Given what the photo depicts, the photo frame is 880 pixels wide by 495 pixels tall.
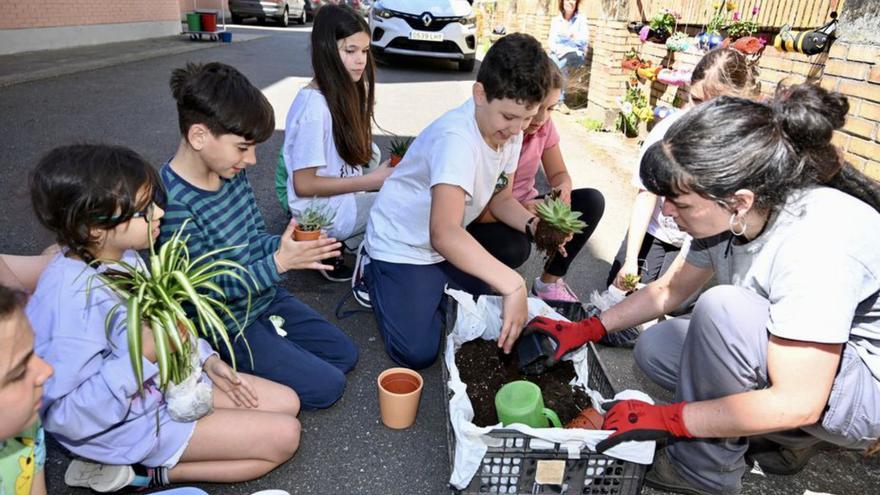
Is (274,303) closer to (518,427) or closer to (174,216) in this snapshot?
(174,216)

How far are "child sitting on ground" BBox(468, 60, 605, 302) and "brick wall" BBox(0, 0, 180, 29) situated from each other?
1064cm

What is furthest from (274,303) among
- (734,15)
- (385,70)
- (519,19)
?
(519,19)

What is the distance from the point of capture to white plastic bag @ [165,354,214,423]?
1835 millimetres

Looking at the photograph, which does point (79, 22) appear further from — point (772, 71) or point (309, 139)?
point (772, 71)

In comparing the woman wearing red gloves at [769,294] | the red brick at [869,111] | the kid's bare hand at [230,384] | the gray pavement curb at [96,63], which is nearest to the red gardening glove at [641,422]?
the woman wearing red gloves at [769,294]

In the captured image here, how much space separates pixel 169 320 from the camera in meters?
1.72

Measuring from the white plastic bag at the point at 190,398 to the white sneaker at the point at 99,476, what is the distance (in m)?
0.24

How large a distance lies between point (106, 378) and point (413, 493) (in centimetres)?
113

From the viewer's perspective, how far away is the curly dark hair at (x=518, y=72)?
93.7 inches

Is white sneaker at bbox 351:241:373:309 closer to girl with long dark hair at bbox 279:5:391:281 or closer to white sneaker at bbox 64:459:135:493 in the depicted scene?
girl with long dark hair at bbox 279:5:391:281

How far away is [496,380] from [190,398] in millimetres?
1211

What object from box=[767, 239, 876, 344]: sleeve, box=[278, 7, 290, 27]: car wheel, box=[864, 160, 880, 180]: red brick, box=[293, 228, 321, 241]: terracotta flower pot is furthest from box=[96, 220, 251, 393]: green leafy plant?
box=[278, 7, 290, 27]: car wheel

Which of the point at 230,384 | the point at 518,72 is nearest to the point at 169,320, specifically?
the point at 230,384

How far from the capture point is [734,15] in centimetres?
568
